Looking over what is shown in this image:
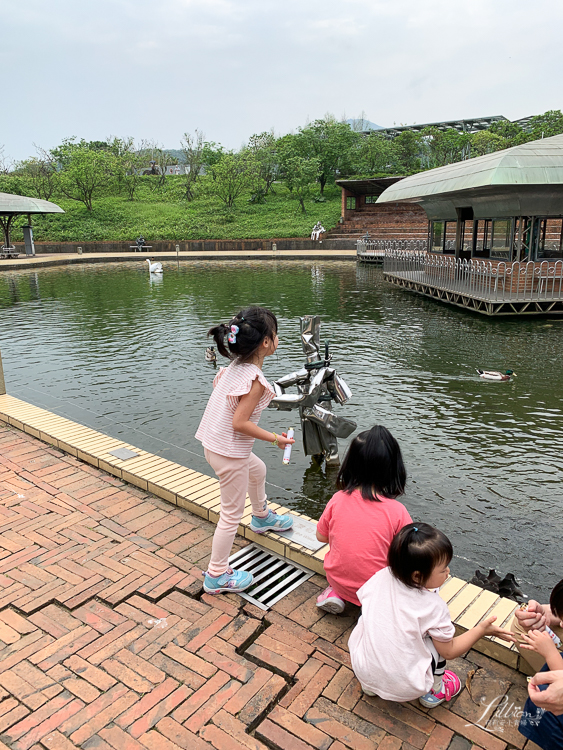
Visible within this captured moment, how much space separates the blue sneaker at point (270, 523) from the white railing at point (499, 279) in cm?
1005

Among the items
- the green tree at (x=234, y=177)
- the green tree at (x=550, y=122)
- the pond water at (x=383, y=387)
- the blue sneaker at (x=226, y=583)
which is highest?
the green tree at (x=550, y=122)

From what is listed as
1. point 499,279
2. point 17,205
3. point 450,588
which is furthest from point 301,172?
point 450,588

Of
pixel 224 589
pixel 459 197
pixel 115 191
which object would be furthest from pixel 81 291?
pixel 115 191

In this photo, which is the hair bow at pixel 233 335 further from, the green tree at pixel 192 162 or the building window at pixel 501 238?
the green tree at pixel 192 162

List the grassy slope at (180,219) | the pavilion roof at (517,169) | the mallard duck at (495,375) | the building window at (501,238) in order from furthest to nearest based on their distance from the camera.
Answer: the grassy slope at (180,219), the building window at (501,238), the pavilion roof at (517,169), the mallard duck at (495,375)

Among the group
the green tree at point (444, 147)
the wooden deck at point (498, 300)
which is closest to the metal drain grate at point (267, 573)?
the wooden deck at point (498, 300)

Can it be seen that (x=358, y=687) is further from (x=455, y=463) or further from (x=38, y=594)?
(x=455, y=463)

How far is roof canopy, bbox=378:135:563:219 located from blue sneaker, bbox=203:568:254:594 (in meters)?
11.3

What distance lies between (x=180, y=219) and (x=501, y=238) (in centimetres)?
2960

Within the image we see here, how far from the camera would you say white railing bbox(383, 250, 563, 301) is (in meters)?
12.5

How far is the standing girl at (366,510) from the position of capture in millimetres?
2688

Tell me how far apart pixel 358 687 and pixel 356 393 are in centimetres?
508

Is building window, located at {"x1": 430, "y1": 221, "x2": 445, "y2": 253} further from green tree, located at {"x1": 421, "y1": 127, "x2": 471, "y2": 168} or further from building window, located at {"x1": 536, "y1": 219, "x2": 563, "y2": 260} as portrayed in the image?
green tree, located at {"x1": 421, "y1": 127, "x2": 471, "y2": 168}

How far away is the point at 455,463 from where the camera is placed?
531cm
